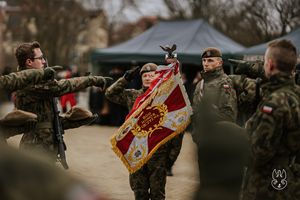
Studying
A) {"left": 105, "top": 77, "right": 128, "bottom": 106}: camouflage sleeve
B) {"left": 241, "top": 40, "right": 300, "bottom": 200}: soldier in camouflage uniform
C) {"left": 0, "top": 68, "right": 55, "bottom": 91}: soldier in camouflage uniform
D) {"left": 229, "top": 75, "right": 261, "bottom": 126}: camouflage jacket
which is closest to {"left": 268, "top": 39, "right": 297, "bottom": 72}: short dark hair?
{"left": 241, "top": 40, "right": 300, "bottom": 200}: soldier in camouflage uniform

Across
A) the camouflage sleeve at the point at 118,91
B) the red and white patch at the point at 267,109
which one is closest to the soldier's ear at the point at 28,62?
the camouflage sleeve at the point at 118,91

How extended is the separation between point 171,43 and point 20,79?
507 inches

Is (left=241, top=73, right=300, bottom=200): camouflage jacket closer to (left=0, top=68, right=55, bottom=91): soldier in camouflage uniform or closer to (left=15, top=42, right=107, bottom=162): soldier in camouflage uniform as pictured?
(left=0, top=68, right=55, bottom=91): soldier in camouflage uniform

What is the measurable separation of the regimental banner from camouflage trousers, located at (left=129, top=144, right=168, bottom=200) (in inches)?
8.5

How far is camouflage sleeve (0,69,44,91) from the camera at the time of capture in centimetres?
475

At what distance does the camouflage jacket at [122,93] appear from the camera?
632 centimetres

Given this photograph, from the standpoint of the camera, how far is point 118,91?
20.8ft

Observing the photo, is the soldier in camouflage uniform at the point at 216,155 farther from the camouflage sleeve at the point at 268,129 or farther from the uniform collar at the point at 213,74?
the uniform collar at the point at 213,74

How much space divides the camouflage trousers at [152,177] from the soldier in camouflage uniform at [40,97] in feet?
3.15

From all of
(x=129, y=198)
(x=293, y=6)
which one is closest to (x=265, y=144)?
(x=129, y=198)

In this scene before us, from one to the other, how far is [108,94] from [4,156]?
4.74m

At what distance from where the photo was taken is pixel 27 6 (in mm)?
45969

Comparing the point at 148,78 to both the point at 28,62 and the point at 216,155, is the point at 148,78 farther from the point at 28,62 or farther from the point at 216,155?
the point at 216,155

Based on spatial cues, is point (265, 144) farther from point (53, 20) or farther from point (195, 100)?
point (53, 20)
